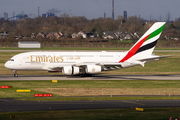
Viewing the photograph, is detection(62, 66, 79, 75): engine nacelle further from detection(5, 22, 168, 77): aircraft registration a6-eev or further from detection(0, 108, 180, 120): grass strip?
detection(0, 108, 180, 120): grass strip

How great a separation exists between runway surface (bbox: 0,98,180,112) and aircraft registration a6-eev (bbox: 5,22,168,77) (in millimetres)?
19003

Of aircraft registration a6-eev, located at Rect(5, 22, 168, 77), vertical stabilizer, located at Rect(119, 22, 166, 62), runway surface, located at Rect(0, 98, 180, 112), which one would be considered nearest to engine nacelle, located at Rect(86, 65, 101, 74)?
aircraft registration a6-eev, located at Rect(5, 22, 168, 77)

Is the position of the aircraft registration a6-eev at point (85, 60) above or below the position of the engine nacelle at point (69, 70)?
above

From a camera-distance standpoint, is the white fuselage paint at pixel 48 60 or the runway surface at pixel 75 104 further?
the white fuselage paint at pixel 48 60

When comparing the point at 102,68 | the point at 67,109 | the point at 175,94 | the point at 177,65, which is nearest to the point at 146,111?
the point at 67,109

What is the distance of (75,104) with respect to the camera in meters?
30.8

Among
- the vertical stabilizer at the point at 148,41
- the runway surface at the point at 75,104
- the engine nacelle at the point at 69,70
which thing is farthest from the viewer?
the vertical stabilizer at the point at 148,41

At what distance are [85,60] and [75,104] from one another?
23.4 meters

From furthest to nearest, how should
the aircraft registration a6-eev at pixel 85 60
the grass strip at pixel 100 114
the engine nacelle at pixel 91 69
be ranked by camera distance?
1. the aircraft registration a6-eev at pixel 85 60
2. the engine nacelle at pixel 91 69
3. the grass strip at pixel 100 114

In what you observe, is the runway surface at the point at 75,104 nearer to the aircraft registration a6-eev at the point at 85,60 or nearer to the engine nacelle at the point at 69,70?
the engine nacelle at the point at 69,70

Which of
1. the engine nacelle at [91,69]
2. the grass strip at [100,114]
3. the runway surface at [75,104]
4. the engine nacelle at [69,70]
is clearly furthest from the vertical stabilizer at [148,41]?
the grass strip at [100,114]

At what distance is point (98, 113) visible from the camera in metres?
26.7

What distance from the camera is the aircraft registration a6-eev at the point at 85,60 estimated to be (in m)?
51.6

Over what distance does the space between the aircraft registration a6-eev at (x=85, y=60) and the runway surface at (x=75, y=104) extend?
19.0 m
